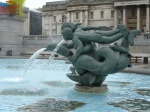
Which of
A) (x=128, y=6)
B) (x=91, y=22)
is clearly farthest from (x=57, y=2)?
(x=128, y=6)

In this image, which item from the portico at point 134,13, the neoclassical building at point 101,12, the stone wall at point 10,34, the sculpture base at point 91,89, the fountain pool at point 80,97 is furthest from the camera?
the neoclassical building at point 101,12

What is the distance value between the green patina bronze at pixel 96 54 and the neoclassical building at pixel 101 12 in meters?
59.5

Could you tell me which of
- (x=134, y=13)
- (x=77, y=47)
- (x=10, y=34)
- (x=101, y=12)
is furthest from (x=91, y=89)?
(x=101, y=12)

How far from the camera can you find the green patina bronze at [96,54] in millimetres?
11477

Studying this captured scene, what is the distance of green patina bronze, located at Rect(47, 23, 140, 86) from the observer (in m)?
11.5

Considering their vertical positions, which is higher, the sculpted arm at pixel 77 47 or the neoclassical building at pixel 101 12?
the neoclassical building at pixel 101 12

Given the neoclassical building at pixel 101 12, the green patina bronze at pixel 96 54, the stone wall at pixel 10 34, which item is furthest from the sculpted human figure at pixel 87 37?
the neoclassical building at pixel 101 12

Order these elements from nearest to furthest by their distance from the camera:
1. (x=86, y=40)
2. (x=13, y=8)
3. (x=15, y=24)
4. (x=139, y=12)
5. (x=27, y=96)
A: (x=27, y=96), (x=86, y=40), (x=15, y=24), (x=13, y=8), (x=139, y=12)

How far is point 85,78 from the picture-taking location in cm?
1202

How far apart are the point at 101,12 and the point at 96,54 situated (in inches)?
2697

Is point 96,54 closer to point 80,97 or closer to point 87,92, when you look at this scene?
point 87,92

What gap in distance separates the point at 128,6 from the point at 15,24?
139 feet

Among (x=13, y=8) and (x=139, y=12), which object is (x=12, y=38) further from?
(x=139, y=12)

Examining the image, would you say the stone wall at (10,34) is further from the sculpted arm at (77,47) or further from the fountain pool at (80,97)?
the sculpted arm at (77,47)
